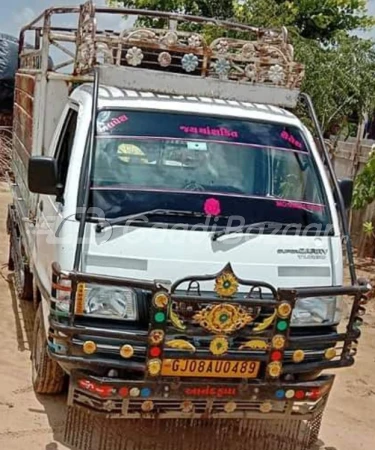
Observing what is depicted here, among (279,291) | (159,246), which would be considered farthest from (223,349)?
(159,246)

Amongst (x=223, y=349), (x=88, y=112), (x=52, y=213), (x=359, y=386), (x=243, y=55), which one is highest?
(x=243, y=55)

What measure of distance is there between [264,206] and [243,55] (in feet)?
4.53

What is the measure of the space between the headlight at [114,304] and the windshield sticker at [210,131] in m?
1.22

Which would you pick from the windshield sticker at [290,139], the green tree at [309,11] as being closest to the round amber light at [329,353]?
the windshield sticker at [290,139]

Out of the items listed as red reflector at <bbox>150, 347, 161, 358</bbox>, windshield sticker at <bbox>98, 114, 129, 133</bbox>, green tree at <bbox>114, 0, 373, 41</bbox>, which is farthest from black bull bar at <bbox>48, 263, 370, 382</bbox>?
green tree at <bbox>114, 0, 373, 41</bbox>

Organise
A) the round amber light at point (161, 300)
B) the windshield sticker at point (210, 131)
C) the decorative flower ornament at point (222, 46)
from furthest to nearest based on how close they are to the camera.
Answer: the decorative flower ornament at point (222, 46), the windshield sticker at point (210, 131), the round amber light at point (161, 300)

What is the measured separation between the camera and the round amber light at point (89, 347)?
3465 millimetres

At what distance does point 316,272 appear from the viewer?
3949mm

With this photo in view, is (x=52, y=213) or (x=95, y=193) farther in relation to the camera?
(x=52, y=213)

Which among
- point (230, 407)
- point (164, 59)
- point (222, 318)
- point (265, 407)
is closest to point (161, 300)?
point (222, 318)

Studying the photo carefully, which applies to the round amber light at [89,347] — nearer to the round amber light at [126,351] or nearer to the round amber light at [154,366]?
the round amber light at [126,351]

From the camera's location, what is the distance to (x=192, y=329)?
349 cm

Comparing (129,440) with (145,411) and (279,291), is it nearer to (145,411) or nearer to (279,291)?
(145,411)

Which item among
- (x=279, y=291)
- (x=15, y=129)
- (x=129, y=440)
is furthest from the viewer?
(x=15, y=129)
